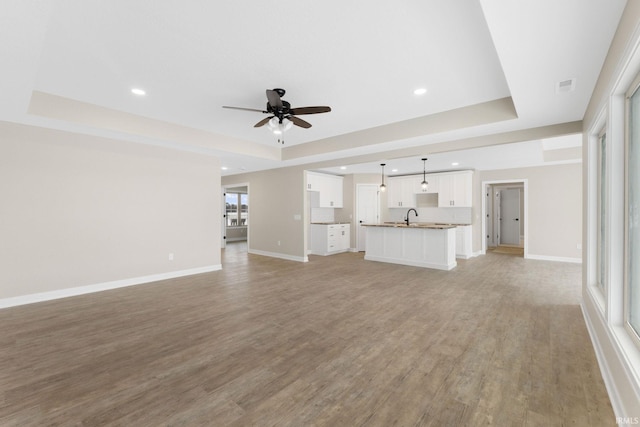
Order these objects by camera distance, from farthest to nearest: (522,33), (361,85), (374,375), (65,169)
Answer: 1. (65,169)
2. (361,85)
3. (374,375)
4. (522,33)

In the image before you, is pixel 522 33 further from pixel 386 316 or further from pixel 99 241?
pixel 99 241

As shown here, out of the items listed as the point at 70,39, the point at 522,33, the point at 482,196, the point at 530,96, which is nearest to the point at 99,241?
the point at 70,39

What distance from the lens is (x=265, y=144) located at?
610 cm

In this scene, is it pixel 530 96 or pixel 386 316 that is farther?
pixel 386 316

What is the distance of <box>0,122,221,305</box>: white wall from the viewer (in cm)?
385

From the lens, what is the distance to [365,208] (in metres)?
9.11

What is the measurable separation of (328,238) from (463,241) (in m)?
3.71

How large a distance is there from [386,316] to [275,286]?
6.86ft

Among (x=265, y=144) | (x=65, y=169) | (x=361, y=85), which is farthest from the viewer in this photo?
(x=265, y=144)

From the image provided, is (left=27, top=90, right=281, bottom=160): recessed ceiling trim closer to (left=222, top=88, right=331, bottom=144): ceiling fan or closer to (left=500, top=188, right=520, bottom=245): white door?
(left=222, top=88, right=331, bottom=144): ceiling fan

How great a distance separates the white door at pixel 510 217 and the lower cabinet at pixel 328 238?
20.0 feet

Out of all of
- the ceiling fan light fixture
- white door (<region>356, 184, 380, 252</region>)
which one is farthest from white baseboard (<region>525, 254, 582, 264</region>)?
the ceiling fan light fixture

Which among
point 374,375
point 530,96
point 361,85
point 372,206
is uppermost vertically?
point 361,85

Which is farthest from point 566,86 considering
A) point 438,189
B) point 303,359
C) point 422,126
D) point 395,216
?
point 395,216
